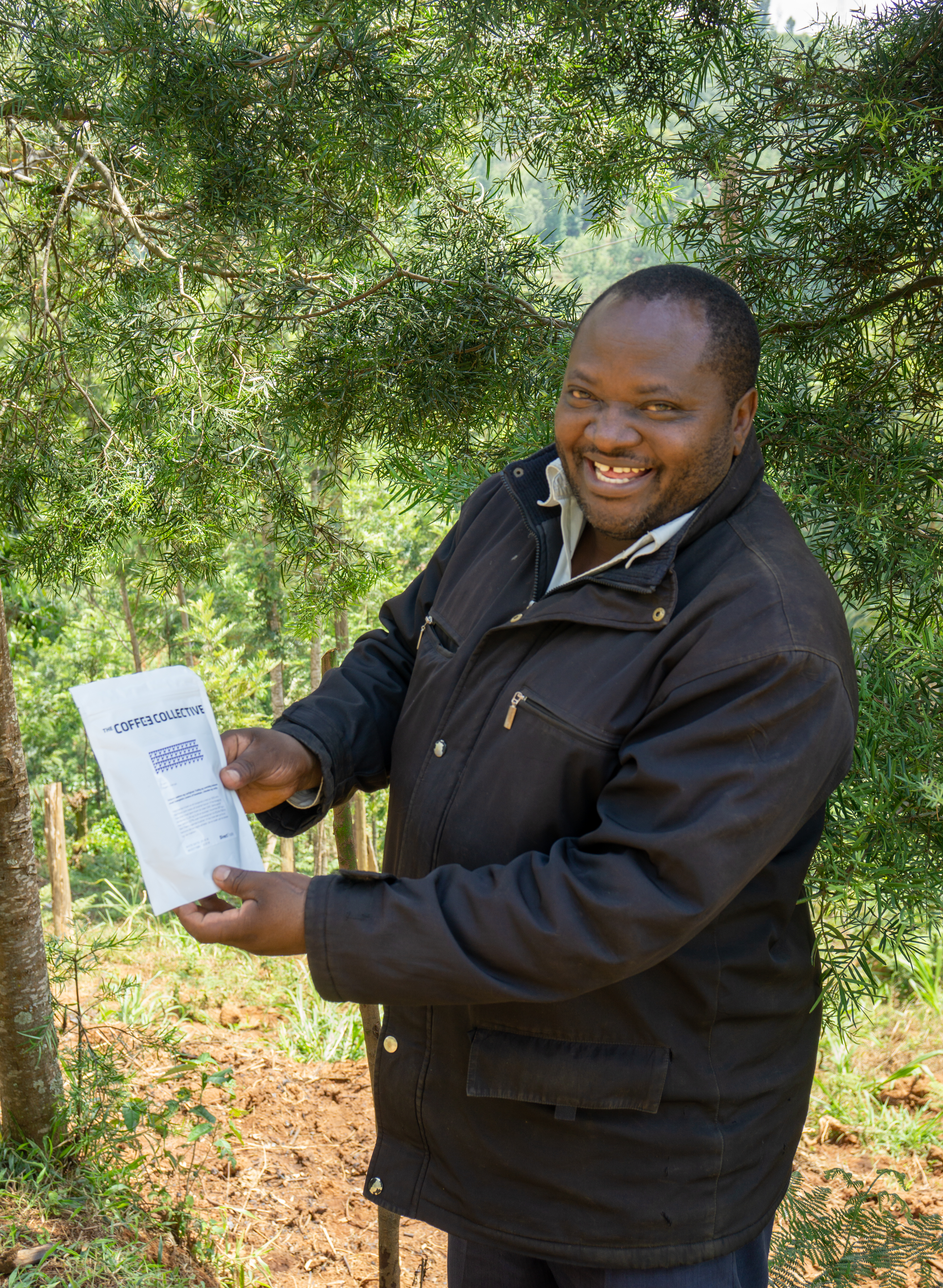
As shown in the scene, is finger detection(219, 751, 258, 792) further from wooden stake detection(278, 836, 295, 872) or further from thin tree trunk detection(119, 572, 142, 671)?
wooden stake detection(278, 836, 295, 872)

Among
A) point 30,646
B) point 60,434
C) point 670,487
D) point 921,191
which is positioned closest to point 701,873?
point 670,487

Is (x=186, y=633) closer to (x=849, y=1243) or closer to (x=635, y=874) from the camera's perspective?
(x=849, y=1243)

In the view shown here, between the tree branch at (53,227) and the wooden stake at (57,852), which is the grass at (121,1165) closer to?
the tree branch at (53,227)

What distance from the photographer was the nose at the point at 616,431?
1.40 metres

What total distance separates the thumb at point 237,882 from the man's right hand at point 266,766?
166 millimetres

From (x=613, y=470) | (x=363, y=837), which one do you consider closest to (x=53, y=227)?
(x=613, y=470)

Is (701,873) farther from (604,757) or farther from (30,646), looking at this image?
(30,646)

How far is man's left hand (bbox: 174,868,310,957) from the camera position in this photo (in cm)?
132

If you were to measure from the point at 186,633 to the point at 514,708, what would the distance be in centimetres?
1090

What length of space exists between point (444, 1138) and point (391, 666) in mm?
841

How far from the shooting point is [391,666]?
6.32 ft

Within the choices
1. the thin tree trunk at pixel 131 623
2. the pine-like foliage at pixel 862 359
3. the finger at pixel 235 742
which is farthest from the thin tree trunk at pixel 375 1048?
the thin tree trunk at pixel 131 623

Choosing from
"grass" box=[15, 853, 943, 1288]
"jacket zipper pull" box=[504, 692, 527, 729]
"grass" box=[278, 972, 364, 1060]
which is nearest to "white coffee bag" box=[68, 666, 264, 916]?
"jacket zipper pull" box=[504, 692, 527, 729]

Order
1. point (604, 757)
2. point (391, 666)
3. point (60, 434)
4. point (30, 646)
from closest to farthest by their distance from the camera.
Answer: point (604, 757), point (391, 666), point (60, 434), point (30, 646)
